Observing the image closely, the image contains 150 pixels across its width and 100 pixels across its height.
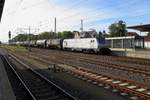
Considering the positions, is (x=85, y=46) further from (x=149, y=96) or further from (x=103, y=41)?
(x=149, y=96)

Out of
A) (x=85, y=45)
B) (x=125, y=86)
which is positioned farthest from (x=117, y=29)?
(x=125, y=86)

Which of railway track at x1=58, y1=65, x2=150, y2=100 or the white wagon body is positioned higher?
the white wagon body

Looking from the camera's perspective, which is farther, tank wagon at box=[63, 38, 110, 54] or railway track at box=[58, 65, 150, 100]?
tank wagon at box=[63, 38, 110, 54]

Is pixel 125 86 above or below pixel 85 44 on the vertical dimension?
below

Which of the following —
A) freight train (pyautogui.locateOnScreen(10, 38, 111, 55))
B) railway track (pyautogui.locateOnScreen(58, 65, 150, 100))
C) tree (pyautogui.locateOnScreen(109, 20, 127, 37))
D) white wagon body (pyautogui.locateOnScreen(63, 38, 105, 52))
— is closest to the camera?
railway track (pyautogui.locateOnScreen(58, 65, 150, 100))

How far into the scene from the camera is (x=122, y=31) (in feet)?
363

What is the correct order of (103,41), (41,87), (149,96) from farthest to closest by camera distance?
(103,41)
(41,87)
(149,96)

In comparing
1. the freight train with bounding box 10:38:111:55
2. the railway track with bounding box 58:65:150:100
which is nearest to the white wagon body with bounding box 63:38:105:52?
the freight train with bounding box 10:38:111:55

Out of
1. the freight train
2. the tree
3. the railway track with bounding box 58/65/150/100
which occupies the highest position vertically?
the tree

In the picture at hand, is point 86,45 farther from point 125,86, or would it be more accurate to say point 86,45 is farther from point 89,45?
point 125,86

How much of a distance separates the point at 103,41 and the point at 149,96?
110 ft

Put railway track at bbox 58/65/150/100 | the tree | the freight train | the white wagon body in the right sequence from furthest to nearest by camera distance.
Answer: the tree → the freight train → the white wagon body → railway track at bbox 58/65/150/100

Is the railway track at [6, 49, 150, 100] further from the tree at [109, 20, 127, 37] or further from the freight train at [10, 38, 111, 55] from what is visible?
the tree at [109, 20, 127, 37]

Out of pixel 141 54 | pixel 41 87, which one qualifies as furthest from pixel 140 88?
pixel 141 54
